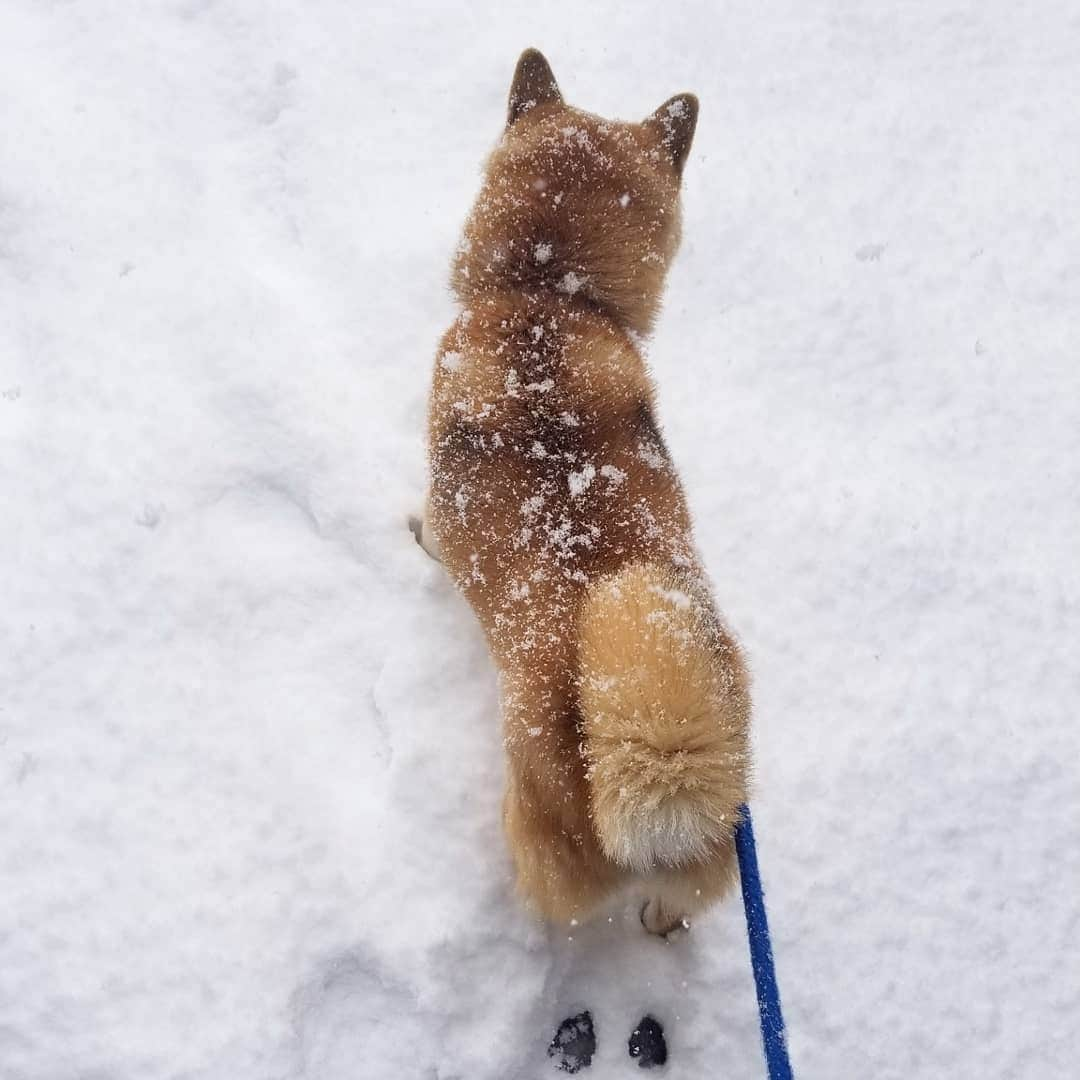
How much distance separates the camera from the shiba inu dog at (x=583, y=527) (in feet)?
5.46

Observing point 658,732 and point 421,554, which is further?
point 421,554

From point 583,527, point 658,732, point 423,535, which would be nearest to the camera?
point 658,732

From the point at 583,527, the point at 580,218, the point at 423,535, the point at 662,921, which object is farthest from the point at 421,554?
the point at 662,921

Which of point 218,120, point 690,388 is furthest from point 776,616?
point 218,120

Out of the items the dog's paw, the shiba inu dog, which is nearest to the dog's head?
the shiba inu dog

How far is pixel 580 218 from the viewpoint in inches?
92.0

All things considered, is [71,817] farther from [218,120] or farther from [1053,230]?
[1053,230]

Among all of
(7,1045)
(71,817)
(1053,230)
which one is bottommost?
(7,1045)

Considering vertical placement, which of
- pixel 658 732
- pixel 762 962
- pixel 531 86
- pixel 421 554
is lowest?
pixel 762 962

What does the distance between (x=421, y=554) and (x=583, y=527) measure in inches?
40.5

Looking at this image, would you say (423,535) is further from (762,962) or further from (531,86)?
(762,962)

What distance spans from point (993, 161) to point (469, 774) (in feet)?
12.1

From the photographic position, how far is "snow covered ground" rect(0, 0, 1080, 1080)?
2.45 metres

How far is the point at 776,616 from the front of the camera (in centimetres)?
297
